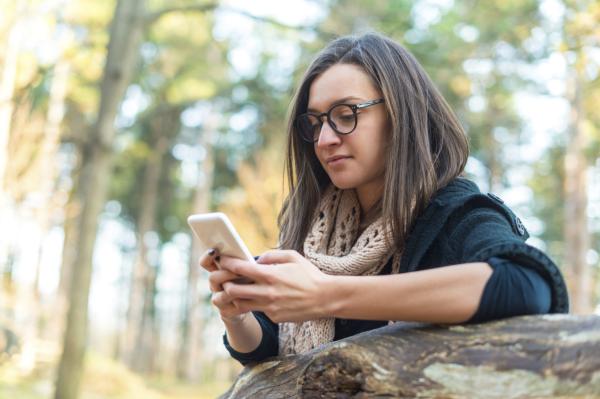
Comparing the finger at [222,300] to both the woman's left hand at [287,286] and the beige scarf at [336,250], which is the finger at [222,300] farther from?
the beige scarf at [336,250]

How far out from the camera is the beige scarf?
80.0 inches

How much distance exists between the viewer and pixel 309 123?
7.33ft

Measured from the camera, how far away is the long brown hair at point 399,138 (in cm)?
200

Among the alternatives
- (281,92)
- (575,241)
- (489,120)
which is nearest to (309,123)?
(281,92)

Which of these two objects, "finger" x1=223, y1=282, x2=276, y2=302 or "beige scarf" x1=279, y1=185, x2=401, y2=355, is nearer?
"finger" x1=223, y1=282, x2=276, y2=302

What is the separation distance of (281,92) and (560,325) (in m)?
8.15

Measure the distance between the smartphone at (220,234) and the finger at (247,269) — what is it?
27 millimetres

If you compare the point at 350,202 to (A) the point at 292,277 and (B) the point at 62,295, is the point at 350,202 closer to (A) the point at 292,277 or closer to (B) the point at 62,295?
(A) the point at 292,277

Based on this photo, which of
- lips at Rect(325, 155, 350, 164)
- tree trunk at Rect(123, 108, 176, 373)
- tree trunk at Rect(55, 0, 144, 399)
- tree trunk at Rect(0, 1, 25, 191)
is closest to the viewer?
lips at Rect(325, 155, 350, 164)

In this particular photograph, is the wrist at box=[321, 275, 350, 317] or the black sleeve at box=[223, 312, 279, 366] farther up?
the wrist at box=[321, 275, 350, 317]

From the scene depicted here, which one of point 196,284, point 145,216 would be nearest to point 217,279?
point 196,284

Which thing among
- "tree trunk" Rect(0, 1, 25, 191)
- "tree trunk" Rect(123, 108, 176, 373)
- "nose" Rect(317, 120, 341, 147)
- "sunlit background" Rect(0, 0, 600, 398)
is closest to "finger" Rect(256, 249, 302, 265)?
"nose" Rect(317, 120, 341, 147)

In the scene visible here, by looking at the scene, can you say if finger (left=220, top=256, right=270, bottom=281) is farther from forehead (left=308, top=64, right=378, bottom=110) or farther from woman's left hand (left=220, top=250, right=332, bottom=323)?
forehead (left=308, top=64, right=378, bottom=110)

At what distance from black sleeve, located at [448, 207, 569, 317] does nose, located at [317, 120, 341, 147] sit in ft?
1.47
